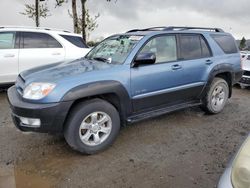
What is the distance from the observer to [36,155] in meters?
4.22

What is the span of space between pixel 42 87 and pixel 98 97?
780mm

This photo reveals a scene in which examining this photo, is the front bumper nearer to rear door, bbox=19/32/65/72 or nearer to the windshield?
the windshield

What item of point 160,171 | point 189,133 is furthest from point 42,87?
point 189,133

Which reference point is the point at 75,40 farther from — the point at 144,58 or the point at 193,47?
the point at 144,58

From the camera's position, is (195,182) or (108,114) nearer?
(195,182)

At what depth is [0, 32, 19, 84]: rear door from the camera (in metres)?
Answer: 7.24

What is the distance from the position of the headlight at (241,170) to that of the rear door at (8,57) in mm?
6223

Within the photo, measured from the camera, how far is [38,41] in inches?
303

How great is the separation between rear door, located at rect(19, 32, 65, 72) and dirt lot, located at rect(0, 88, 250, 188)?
216cm

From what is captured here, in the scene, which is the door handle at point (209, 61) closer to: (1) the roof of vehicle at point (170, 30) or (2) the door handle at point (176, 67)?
(1) the roof of vehicle at point (170, 30)

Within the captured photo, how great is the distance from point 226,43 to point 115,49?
2.49 m

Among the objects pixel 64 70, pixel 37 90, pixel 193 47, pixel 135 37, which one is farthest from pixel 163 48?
pixel 37 90

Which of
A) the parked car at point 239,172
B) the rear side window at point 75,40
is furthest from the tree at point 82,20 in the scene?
the parked car at point 239,172

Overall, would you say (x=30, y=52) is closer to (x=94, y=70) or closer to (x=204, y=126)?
(x=94, y=70)
